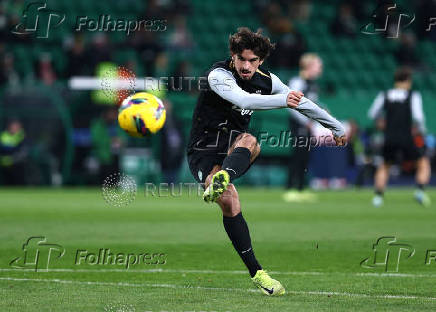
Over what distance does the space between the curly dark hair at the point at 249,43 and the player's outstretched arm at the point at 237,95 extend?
22 centimetres

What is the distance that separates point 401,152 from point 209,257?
324 inches

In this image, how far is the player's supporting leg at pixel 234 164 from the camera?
6348mm

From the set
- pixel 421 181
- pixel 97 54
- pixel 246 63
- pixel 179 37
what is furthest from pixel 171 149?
pixel 246 63

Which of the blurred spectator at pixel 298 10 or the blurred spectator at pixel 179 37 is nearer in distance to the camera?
the blurred spectator at pixel 179 37

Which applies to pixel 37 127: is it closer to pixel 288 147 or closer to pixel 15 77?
pixel 15 77

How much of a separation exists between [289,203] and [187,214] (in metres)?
2.84

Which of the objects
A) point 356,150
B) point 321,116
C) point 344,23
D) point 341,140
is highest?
point 344,23

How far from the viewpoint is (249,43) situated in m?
6.91
